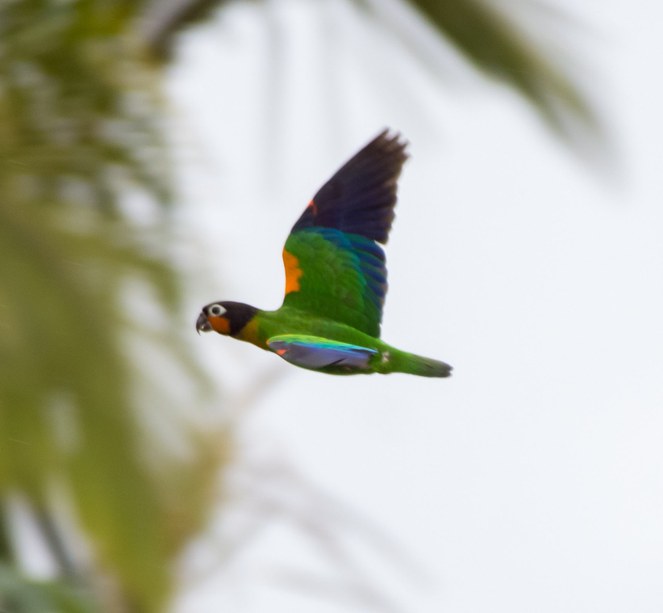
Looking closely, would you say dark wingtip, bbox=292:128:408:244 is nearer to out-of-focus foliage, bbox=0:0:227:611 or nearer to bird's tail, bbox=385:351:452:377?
bird's tail, bbox=385:351:452:377

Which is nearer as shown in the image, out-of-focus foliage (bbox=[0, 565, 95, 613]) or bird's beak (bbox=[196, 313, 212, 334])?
bird's beak (bbox=[196, 313, 212, 334])

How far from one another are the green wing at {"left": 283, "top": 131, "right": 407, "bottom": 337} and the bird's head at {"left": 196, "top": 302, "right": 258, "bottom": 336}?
0.09 feet

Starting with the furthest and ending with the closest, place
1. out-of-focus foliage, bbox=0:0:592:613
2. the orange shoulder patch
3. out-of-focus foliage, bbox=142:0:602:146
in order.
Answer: out-of-focus foliage, bbox=142:0:602:146 → out-of-focus foliage, bbox=0:0:592:613 → the orange shoulder patch

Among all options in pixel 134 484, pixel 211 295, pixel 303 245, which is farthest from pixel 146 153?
pixel 303 245

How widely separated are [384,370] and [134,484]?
3.80 ft

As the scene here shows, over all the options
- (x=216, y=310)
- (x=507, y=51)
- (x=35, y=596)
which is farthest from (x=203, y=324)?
(x=507, y=51)

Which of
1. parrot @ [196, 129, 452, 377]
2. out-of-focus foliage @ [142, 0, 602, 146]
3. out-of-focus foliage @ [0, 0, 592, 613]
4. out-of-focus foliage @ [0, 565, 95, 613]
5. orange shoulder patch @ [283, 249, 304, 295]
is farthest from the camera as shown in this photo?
out-of-focus foliage @ [142, 0, 602, 146]

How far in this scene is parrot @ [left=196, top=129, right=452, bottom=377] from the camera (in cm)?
42

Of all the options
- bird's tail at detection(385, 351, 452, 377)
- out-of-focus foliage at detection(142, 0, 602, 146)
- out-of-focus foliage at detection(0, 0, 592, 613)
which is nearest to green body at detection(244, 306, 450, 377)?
bird's tail at detection(385, 351, 452, 377)

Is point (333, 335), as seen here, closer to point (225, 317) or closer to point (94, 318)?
point (225, 317)

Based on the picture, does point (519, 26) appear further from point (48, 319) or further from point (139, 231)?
point (48, 319)

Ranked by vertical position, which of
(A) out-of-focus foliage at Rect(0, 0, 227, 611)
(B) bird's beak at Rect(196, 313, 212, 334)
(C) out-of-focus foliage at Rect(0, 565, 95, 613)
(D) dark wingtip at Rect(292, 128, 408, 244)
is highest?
(A) out-of-focus foliage at Rect(0, 0, 227, 611)

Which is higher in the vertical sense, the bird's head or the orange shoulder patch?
the orange shoulder patch

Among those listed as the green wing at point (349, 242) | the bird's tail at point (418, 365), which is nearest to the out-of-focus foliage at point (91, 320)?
the green wing at point (349, 242)
